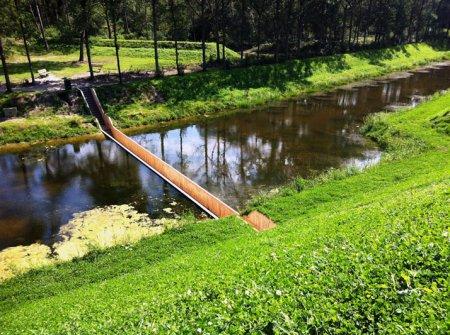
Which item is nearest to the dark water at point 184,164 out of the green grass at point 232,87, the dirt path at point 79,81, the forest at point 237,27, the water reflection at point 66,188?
the water reflection at point 66,188

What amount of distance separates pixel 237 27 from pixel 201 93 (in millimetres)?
29559

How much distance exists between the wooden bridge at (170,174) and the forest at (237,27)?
10614 millimetres

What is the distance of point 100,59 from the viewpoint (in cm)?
6209

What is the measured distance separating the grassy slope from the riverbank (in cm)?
2349

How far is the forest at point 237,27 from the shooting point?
59.0 meters

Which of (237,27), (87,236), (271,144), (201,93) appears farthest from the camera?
(237,27)

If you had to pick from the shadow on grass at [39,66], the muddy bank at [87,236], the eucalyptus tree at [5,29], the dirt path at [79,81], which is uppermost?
the eucalyptus tree at [5,29]

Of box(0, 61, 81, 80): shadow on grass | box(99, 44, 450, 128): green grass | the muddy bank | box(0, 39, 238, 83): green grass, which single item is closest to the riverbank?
box(99, 44, 450, 128): green grass

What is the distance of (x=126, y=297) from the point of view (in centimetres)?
1352

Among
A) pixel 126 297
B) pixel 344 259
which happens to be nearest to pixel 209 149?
pixel 126 297

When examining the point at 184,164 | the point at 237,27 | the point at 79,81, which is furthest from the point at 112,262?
the point at 237,27

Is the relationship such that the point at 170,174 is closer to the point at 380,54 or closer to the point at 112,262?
the point at 112,262

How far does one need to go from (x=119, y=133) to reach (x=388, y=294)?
104 feet

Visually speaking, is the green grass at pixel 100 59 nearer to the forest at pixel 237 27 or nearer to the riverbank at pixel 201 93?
the forest at pixel 237 27
